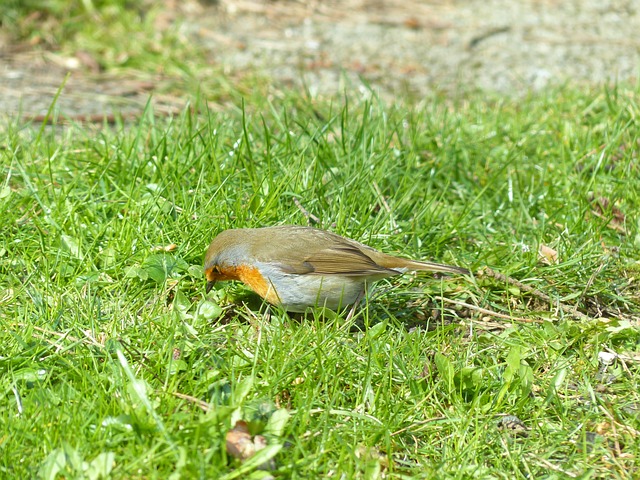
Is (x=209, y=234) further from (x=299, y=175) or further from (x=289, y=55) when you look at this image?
(x=289, y=55)

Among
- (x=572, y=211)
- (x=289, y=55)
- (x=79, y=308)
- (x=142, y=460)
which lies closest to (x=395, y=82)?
(x=289, y=55)

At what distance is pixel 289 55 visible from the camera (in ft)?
25.1

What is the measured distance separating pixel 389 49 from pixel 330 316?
4622 millimetres

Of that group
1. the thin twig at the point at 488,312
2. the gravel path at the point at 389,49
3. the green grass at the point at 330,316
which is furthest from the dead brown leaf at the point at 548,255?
the gravel path at the point at 389,49

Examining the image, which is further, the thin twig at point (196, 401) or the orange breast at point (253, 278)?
the orange breast at point (253, 278)

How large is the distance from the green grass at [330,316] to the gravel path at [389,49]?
1.21m

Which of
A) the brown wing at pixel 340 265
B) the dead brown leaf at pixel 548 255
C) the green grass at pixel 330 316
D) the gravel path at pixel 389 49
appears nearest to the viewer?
the green grass at pixel 330 316

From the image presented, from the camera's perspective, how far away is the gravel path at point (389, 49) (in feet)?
22.7

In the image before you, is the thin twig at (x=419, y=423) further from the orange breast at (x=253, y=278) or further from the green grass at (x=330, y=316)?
the orange breast at (x=253, y=278)

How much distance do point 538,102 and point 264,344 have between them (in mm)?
3629

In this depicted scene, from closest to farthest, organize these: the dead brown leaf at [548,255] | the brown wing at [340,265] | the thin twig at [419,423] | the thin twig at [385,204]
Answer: the thin twig at [419,423], the brown wing at [340,265], the dead brown leaf at [548,255], the thin twig at [385,204]

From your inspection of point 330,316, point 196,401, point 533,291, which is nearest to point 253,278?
point 330,316

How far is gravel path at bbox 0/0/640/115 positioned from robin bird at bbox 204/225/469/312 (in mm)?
2617

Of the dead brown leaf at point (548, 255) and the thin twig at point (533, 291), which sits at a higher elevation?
the dead brown leaf at point (548, 255)
